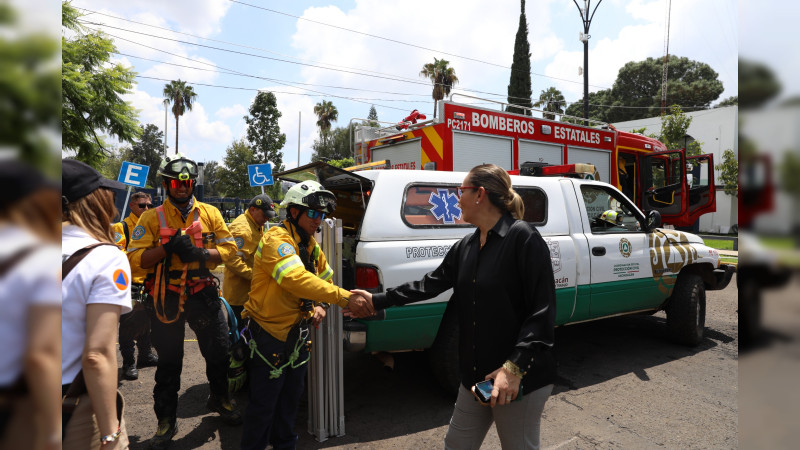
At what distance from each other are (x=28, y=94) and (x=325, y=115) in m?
55.4

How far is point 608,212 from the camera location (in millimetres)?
4934

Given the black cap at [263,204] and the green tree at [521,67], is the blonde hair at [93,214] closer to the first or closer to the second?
the black cap at [263,204]

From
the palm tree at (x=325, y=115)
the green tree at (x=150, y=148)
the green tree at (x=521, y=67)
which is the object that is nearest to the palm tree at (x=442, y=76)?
the green tree at (x=521, y=67)

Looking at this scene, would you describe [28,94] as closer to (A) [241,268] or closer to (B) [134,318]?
(B) [134,318]

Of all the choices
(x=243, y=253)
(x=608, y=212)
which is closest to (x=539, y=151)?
(x=608, y=212)

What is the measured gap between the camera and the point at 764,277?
584 millimetres

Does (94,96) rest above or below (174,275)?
above

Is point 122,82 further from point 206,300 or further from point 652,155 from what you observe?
point 652,155

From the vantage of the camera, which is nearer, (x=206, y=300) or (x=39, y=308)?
(x=39, y=308)

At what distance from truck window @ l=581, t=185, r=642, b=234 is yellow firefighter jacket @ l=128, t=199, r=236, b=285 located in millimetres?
3491

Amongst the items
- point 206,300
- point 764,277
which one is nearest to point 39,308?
point 764,277

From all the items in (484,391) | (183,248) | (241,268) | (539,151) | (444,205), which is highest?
(539,151)

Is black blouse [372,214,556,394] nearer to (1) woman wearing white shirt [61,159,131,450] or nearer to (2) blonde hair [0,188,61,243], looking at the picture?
(1) woman wearing white shirt [61,159,131,450]

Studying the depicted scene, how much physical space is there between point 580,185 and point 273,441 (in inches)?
147
